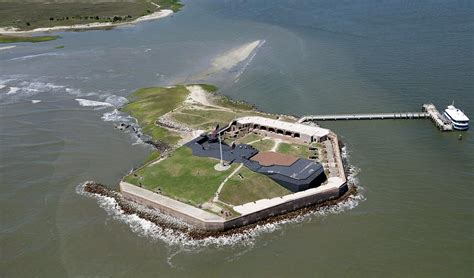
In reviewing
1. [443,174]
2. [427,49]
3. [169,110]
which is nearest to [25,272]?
[169,110]

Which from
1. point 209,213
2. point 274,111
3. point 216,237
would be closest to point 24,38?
point 274,111

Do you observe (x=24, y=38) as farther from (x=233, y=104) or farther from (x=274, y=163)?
(x=274, y=163)

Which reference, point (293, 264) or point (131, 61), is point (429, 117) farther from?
point (131, 61)

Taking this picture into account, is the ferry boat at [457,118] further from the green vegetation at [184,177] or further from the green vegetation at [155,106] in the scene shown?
the green vegetation at [155,106]

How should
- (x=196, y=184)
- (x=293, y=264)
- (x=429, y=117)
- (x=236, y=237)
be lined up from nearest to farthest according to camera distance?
(x=293, y=264), (x=236, y=237), (x=196, y=184), (x=429, y=117)

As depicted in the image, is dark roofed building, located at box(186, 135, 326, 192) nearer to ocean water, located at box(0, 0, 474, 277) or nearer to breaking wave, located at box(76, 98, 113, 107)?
ocean water, located at box(0, 0, 474, 277)

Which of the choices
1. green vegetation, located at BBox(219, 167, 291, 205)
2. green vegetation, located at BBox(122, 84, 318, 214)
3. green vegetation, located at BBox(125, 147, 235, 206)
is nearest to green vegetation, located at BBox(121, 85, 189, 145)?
green vegetation, located at BBox(122, 84, 318, 214)
